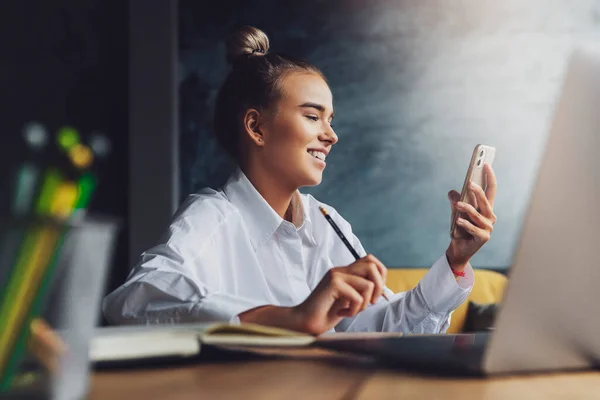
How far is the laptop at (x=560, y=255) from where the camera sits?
44 centimetres

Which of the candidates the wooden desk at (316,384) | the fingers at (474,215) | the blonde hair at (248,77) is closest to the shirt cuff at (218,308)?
the wooden desk at (316,384)

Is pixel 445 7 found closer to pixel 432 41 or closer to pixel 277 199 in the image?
pixel 432 41

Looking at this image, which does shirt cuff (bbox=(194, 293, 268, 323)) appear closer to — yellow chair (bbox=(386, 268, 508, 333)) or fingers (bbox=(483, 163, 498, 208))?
fingers (bbox=(483, 163, 498, 208))

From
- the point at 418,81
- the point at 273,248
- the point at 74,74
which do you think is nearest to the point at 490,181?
the point at 273,248

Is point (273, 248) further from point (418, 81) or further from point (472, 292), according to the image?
point (418, 81)

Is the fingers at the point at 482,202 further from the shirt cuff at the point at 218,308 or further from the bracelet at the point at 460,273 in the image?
the shirt cuff at the point at 218,308

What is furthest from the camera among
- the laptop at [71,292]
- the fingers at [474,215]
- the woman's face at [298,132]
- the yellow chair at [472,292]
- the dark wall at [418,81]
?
the dark wall at [418,81]

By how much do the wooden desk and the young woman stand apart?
217mm

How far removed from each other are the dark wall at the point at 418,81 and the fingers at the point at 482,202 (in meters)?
1.46

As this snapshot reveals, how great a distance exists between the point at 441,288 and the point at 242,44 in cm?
76

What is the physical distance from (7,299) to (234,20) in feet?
8.39

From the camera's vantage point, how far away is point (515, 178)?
2.72 metres

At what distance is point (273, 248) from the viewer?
1.47 metres

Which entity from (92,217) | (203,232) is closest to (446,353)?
(92,217)
